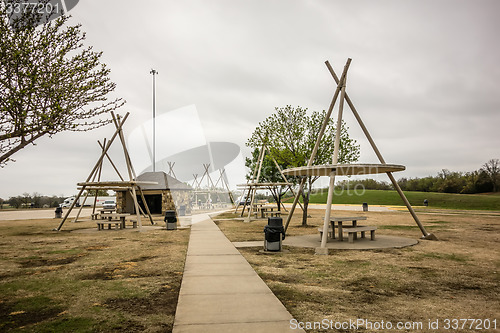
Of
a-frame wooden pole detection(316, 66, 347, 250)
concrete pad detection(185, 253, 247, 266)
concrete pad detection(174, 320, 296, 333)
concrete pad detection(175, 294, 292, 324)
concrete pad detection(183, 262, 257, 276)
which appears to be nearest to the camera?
concrete pad detection(174, 320, 296, 333)

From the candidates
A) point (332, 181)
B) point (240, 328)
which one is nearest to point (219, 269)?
point (240, 328)

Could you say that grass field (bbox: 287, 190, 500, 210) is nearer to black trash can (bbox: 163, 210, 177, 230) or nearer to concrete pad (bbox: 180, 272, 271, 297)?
black trash can (bbox: 163, 210, 177, 230)

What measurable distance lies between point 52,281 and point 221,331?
4.43 m

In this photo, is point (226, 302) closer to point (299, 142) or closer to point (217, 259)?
point (217, 259)

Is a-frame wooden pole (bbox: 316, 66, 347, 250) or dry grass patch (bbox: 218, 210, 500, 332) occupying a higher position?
a-frame wooden pole (bbox: 316, 66, 347, 250)

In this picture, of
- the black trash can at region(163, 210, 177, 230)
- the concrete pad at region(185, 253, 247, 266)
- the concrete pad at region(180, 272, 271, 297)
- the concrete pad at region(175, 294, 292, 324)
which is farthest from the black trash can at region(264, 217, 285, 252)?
the black trash can at region(163, 210, 177, 230)

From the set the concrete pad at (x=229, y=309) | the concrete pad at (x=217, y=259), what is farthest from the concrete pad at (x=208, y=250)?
the concrete pad at (x=229, y=309)

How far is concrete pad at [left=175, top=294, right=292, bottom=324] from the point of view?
4.30 meters

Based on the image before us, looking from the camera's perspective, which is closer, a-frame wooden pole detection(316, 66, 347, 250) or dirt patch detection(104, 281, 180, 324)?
dirt patch detection(104, 281, 180, 324)

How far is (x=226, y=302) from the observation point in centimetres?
499

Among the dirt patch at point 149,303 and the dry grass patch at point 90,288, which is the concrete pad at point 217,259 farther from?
the dirt patch at point 149,303

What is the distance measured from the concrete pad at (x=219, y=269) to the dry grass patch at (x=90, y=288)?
303 mm

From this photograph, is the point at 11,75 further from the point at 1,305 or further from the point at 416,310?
the point at 416,310

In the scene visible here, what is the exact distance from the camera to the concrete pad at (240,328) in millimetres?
3926
